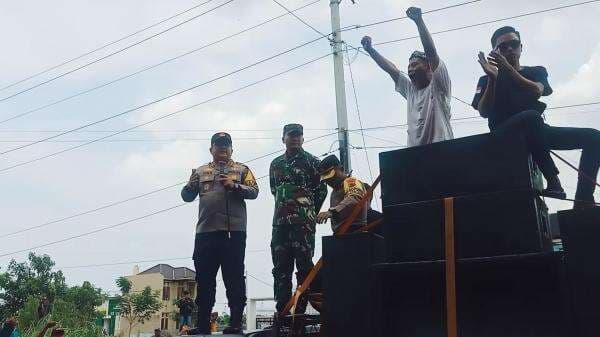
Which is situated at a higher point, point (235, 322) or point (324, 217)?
point (324, 217)

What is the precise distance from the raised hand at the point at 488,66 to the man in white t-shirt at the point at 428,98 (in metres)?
0.50

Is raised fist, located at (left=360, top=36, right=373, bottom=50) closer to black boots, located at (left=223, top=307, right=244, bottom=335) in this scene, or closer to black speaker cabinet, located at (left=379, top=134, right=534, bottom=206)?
black speaker cabinet, located at (left=379, top=134, right=534, bottom=206)

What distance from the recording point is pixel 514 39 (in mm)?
2848

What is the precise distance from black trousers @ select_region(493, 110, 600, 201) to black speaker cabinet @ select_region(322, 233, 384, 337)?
82 cm

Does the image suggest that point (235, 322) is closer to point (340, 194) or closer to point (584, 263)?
point (340, 194)

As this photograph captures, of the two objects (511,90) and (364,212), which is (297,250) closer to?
(364,212)

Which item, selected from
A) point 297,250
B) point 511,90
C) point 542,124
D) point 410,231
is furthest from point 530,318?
point 297,250

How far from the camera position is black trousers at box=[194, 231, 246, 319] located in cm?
404

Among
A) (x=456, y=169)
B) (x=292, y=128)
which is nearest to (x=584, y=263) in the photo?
(x=456, y=169)

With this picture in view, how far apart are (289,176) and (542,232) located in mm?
2398

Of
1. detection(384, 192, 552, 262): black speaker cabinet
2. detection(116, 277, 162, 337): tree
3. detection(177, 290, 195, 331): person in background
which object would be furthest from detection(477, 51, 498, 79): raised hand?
detection(116, 277, 162, 337): tree

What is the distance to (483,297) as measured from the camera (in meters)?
2.26

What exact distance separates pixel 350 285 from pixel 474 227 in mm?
607

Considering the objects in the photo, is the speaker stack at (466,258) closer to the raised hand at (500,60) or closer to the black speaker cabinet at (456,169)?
the black speaker cabinet at (456,169)
